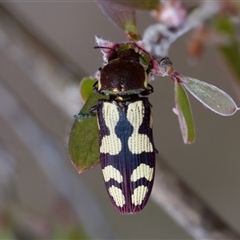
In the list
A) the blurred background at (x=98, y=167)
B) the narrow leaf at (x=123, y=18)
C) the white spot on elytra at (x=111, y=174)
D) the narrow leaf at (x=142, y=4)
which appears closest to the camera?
the narrow leaf at (x=142, y=4)

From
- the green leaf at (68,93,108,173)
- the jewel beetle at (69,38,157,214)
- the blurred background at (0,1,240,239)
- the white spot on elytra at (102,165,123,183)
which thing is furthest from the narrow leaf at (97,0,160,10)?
the blurred background at (0,1,240,239)

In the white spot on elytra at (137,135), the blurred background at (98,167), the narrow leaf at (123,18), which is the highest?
the blurred background at (98,167)

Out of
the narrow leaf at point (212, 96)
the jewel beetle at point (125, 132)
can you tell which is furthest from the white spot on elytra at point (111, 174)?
the narrow leaf at point (212, 96)

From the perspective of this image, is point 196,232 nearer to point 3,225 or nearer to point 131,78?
point 131,78

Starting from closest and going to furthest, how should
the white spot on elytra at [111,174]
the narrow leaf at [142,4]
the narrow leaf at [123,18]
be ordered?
the narrow leaf at [142,4] → the narrow leaf at [123,18] → the white spot on elytra at [111,174]

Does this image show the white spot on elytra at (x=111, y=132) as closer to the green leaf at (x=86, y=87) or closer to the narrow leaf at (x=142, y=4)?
the green leaf at (x=86, y=87)

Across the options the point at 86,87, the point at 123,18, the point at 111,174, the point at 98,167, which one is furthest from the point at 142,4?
the point at 98,167

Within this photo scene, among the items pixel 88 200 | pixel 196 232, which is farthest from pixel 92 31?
pixel 196 232
